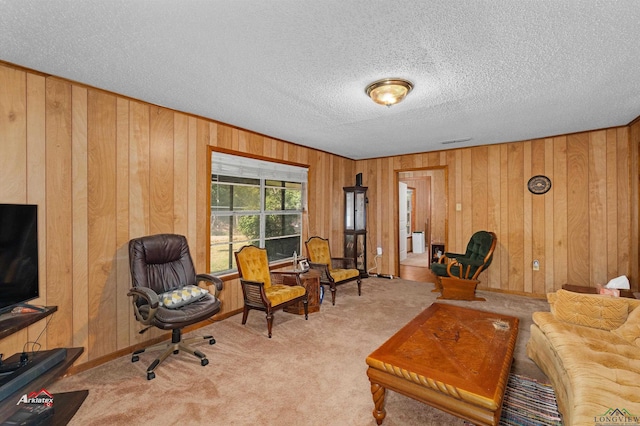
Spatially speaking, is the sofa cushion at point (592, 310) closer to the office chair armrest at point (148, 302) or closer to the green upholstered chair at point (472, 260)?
the green upholstered chair at point (472, 260)

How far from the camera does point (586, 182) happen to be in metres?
4.20

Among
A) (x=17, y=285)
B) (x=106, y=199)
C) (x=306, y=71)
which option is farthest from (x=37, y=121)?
(x=306, y=71)

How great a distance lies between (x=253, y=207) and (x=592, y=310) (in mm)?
3942

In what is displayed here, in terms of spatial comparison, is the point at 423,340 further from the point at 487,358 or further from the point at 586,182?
the point at 586,182

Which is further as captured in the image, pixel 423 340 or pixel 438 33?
pixel 423 340

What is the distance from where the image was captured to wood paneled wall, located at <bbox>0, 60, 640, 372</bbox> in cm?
234

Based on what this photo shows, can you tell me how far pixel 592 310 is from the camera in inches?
91.7

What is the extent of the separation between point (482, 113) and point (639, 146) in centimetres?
217

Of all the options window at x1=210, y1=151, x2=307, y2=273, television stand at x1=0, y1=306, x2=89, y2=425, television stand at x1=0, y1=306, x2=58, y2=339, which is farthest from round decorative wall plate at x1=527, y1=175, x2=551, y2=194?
television stand at x1=0, y1=306, x2=58, y2=339

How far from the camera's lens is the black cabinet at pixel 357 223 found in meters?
5.69

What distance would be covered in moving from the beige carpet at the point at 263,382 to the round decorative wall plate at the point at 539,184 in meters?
2.14

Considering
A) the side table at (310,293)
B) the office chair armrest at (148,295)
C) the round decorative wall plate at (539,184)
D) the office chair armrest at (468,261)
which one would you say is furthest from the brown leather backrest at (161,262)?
the round decorative wall plate at (539,184)

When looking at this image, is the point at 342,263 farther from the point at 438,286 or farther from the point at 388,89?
the point at 388,89

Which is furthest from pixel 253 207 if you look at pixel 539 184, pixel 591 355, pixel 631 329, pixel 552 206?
pixel 552 206
